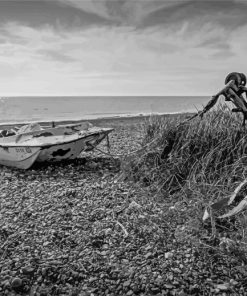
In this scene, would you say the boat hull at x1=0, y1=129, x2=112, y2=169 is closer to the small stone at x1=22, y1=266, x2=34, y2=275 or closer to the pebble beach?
the pebble beach

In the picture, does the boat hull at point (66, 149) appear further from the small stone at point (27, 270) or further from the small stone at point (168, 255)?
the small stone at point (168, 255)

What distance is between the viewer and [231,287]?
131 inches

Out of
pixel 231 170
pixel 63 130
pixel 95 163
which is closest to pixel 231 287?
pixel 231 170

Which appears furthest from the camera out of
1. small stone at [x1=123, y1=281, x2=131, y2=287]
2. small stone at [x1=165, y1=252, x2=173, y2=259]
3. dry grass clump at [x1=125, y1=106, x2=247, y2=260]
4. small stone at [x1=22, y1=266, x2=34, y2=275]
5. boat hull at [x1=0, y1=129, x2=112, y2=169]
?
boat hull at [x1=0, y1=129, x2=112, y2=169]

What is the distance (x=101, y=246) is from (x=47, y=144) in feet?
12.7

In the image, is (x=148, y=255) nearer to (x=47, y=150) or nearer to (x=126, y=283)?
(x=126, y=283)

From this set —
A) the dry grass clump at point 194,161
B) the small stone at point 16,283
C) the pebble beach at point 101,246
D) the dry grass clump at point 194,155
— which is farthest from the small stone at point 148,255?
the dry grass clump at point 194,155

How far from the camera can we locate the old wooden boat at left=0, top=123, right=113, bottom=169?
764 centimetres

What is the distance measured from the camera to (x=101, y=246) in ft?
13.8

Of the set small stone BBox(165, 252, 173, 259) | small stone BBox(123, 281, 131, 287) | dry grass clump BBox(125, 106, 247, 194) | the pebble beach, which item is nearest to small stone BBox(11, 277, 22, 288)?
the pebble beach

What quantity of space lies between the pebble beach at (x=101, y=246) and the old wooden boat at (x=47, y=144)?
1.14m

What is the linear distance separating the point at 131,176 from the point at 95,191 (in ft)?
2.89

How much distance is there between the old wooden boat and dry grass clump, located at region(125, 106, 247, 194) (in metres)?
1.53

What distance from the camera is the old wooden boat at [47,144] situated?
25.1 ft
